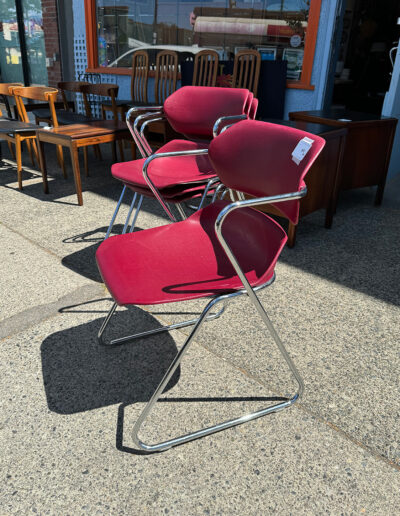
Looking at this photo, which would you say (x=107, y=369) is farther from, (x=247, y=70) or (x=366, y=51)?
(x=366, y=51)

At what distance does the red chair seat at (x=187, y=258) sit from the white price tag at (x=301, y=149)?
0.28 meters

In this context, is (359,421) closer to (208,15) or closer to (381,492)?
(381,492)

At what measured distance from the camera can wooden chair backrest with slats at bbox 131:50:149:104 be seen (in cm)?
559

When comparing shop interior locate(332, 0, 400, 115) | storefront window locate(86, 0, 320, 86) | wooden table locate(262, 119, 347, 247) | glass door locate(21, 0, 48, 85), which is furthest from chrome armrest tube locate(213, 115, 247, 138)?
glass door locate(21, 0, 48, 85)

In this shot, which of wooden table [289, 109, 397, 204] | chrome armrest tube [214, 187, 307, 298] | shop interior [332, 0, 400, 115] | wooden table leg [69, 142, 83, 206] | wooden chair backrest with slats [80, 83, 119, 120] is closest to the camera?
chrome armrest tube [214, 187, 307, 298]

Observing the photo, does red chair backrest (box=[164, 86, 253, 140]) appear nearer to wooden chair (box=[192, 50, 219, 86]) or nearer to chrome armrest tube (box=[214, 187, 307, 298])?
chrome armrest tube (box=[214, 187, 307, 298])

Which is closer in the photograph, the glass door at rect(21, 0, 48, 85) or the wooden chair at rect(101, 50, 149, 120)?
the wooden chair at rect(101, 50, 149, 120)

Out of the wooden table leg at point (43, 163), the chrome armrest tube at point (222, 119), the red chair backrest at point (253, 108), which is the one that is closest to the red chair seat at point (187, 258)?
the chrome armrest tube at point (222, 119)

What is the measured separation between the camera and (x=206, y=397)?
5.18ft

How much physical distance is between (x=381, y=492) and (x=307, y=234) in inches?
79.1

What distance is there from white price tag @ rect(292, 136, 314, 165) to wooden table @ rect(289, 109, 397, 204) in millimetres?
1830

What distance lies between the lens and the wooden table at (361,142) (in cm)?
307

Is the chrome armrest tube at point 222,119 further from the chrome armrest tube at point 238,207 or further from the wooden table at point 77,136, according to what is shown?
the wooden table at point 77,136

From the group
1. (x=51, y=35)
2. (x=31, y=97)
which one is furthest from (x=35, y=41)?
(x=31, y=97)
